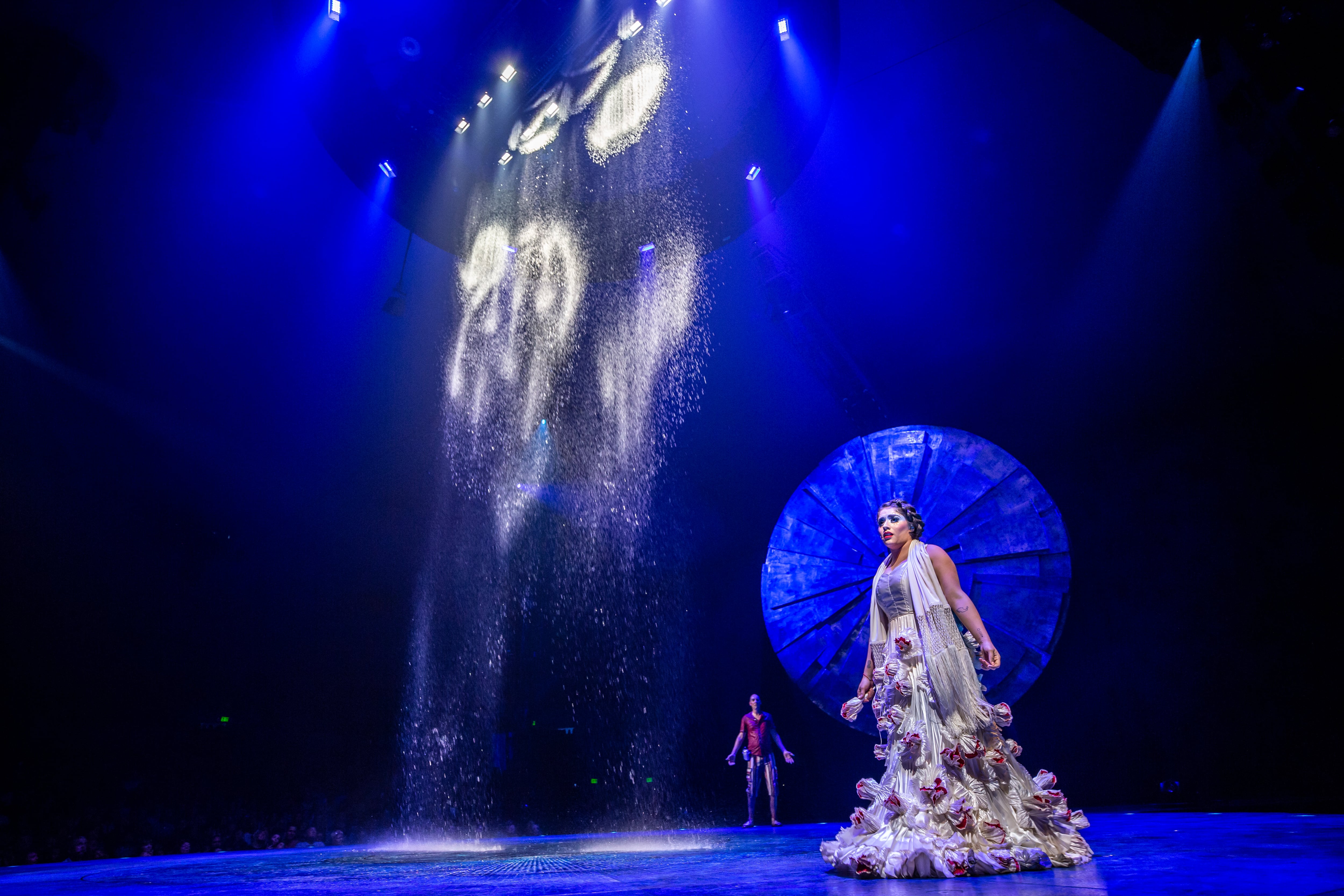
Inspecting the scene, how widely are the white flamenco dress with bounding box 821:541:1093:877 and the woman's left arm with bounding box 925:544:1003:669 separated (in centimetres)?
4

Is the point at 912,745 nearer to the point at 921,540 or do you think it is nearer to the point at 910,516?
the point at 910,516

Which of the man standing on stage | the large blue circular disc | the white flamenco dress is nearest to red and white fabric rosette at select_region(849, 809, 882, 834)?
the white flamenco dress

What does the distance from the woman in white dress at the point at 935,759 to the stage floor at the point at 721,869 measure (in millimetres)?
106

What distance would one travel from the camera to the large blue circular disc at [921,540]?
25.4ft

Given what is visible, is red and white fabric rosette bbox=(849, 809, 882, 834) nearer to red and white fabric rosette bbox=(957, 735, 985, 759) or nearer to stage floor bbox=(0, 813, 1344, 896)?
stage floor bbox=(0, 813, 1344, 896)

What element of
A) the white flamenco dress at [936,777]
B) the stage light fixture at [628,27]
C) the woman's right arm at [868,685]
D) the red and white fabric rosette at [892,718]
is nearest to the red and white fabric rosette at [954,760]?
Result: the white flamenco dress at [936,777]

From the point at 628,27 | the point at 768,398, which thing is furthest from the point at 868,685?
the point at 768,398

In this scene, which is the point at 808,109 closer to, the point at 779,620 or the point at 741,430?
the point at 741,430

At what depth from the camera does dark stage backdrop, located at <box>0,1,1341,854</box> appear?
670 centimetres

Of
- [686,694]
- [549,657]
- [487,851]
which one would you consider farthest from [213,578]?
[686,694]

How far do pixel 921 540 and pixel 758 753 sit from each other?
288 cm

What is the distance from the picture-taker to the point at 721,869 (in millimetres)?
3531

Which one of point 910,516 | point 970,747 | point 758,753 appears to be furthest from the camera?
point 758,753

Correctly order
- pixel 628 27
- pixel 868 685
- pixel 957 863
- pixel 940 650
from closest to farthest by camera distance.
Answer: pixel 957 863, pixel 940 650, pixel 868 685, pixel 628 27
